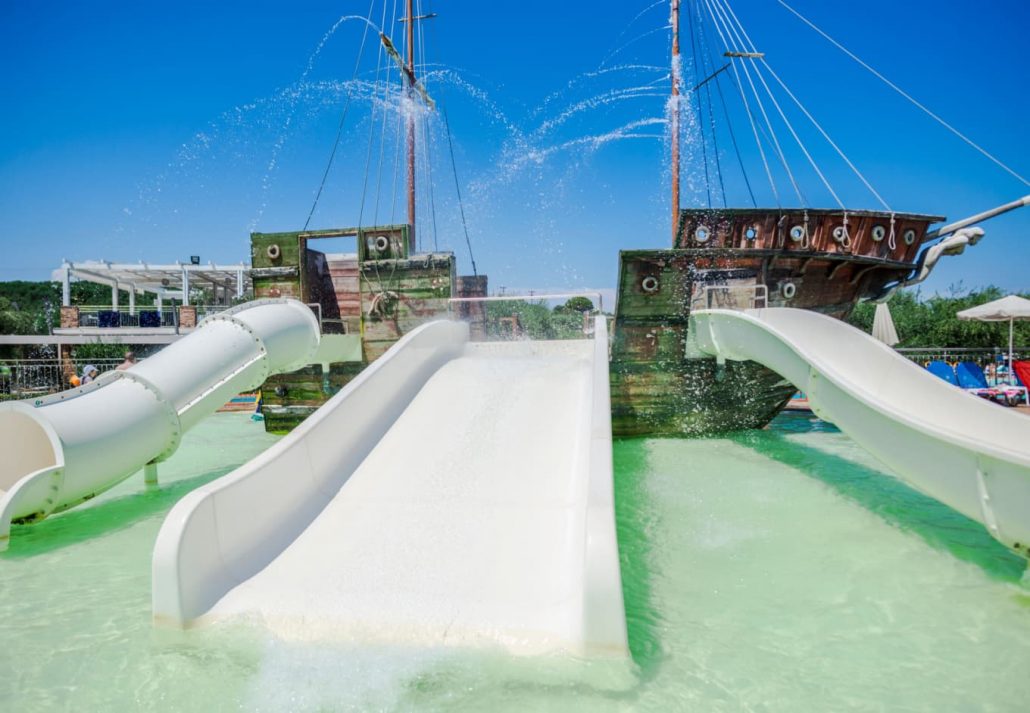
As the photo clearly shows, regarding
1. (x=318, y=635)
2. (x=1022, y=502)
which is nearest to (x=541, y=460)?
(x=318, y=635)

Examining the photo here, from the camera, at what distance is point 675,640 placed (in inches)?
121

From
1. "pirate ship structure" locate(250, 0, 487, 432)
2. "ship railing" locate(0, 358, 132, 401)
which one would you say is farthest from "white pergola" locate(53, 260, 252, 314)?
"pirate ship structure" locate(250, 0, 487, 432)

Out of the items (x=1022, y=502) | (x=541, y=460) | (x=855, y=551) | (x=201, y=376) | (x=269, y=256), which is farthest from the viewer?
(x=269, y=256)

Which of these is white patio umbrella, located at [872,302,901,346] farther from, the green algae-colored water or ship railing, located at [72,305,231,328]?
ship railing, located at [72,305,231,328]

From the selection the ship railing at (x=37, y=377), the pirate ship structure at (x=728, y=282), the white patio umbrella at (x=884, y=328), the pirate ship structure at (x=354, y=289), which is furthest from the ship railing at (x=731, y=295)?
the ship railing at (x=37, y=377)

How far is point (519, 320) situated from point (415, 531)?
317 inches

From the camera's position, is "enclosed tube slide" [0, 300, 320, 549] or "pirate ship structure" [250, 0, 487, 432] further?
"pirate ship structure" [250, 0, 487, 432]

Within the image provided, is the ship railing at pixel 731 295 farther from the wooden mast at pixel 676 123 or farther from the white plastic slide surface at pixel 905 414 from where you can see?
the wooden mast at pixel 676 123

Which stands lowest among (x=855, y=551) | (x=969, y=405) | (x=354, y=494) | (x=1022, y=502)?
(x=855, y=551)

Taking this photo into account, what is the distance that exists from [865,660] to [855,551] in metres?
1.72

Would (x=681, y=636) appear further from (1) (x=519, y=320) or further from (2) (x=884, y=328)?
(2) (x=884, y=328)

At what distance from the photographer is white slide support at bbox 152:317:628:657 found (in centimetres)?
302

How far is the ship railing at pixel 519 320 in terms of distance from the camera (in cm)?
870

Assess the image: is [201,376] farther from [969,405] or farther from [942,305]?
[942,305]
